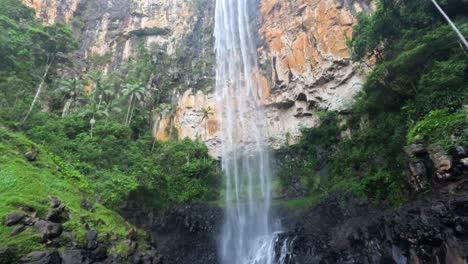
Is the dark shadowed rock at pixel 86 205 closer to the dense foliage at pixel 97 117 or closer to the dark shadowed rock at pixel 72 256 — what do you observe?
the dense foliage at pixel 97 117

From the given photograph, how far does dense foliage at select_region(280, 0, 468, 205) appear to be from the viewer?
9453 mm

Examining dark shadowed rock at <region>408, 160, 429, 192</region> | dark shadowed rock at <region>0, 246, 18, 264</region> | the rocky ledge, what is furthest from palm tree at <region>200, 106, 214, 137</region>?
dark shadowed rock at <region>0, 246, 18, 264</region>

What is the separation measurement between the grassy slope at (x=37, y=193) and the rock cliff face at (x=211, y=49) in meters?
15.7

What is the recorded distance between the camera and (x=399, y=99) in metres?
12.9

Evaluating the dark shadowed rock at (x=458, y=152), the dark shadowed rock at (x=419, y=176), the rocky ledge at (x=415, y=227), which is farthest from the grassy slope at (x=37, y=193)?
the dark shadowed rock at (x=458, y=152)

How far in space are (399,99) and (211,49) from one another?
21163 mm

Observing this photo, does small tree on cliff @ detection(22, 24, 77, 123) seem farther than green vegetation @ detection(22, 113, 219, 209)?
Yes

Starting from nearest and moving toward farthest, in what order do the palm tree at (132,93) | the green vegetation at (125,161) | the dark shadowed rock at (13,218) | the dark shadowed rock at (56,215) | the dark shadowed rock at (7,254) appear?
the dark shadowed rock at (7,254) < the dark shadowed rock at (13,218) < the dark shadowed rock at (56,215) < the green vegetation at (125,161) < the palm tree at (132,93)

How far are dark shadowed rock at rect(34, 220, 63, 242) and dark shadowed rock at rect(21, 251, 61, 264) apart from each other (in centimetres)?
54

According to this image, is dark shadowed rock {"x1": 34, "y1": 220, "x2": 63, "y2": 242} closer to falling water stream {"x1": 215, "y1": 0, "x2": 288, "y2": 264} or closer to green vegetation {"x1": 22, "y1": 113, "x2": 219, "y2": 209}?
green vegetation {"x1": 22, "y1": 113, "x2": 219, "y2": 209}

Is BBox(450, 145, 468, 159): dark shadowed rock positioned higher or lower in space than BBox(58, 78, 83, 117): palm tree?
lower

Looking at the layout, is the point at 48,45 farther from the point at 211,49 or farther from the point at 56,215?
the point at 56,215

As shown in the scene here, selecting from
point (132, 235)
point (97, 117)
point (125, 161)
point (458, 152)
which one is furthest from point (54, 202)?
point (97, 117)

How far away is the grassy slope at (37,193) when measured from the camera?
592 centimetres
